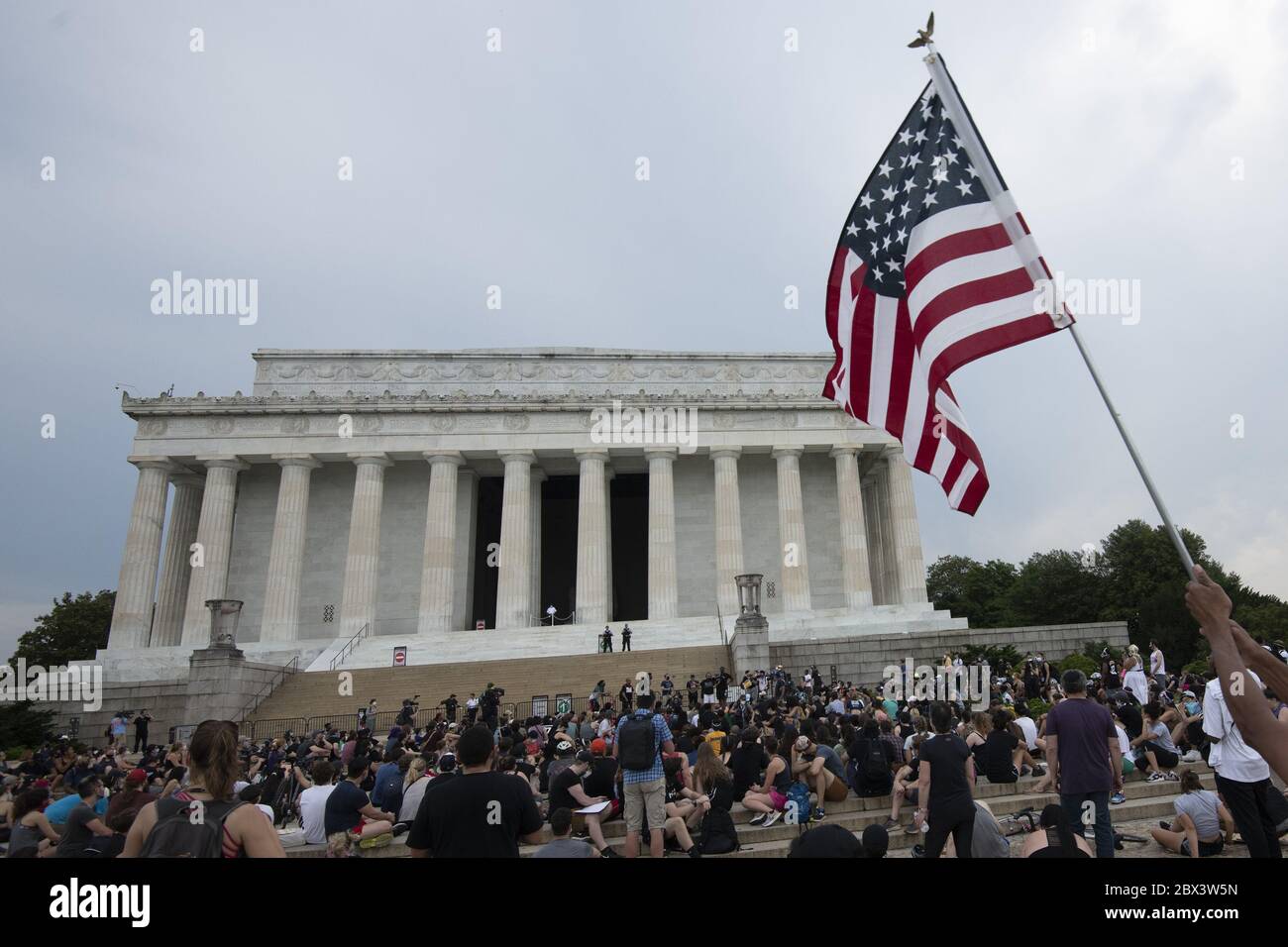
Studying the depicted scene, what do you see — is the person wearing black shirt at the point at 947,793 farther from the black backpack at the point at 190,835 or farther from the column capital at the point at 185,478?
the column capital at the point at 185,478

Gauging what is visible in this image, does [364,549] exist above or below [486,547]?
below

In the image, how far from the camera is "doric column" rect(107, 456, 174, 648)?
146 feet

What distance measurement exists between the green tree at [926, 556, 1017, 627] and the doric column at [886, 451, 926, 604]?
3045cm

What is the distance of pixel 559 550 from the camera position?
61.6 m

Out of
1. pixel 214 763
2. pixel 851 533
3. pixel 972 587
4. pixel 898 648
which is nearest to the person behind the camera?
pixel 214 763

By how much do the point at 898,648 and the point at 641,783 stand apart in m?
25.7

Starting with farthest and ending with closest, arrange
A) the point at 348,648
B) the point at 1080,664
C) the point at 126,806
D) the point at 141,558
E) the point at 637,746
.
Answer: the point at 141,558, the point at 348,648, the point at 1080,664, the point at 126,806, the point at 637,746

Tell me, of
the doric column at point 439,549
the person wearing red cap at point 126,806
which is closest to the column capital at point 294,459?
the doric column at point 439,549

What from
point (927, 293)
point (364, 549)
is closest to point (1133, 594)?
point (364, 549)

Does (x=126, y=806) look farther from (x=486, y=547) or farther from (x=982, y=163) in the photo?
(x=486, y=547)

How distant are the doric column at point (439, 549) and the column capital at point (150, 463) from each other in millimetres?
14479

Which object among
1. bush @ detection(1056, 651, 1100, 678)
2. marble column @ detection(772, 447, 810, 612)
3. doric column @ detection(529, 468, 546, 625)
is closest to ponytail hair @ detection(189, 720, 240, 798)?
bush @ detection(1056, 651, 1100, 678)

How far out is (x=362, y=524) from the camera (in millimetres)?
47000
